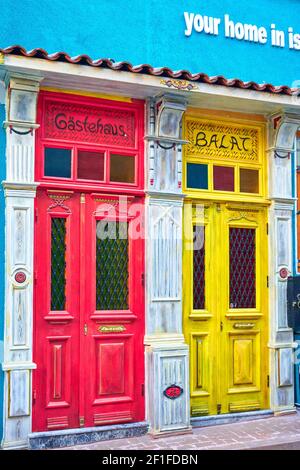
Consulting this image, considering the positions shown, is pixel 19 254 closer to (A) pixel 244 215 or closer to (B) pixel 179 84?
(B) pixel 179 84

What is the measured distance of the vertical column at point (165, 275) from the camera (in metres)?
6.74

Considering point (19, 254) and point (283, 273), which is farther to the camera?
point (283, 273)

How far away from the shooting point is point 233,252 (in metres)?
7.61

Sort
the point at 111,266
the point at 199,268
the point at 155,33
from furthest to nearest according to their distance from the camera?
1. the point at 155,33
2. the point at 199,268
3. the point at 111,266

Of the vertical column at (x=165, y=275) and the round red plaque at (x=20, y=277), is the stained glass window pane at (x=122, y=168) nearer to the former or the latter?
the vertical column at (x=165, y=275)

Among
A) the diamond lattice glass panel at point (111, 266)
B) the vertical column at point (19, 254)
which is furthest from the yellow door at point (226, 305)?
the vertical column at point (19, 254)

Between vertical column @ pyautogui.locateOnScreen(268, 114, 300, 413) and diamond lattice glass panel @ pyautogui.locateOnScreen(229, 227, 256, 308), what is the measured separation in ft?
0.81

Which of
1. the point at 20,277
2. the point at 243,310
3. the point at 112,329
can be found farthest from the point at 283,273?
the point at 20,277

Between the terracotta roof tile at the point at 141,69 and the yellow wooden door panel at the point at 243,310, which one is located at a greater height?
the terracotta roof tile at the point at 141,69

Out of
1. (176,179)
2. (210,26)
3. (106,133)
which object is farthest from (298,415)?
(210,26)

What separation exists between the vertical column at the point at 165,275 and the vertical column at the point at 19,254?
4.54 ft

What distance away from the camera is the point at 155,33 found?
302 inches

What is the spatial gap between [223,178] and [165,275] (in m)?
1.53

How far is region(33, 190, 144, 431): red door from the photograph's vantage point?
645 cm
